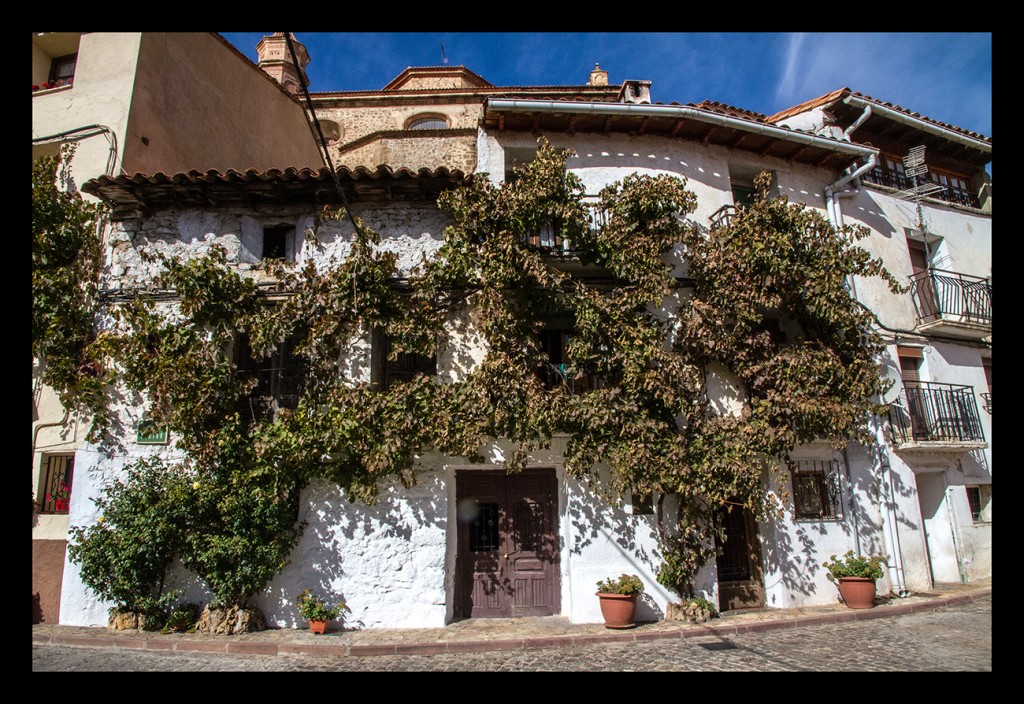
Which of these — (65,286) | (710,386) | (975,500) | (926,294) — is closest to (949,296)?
(926,294)

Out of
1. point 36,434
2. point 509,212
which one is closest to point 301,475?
point 36,434

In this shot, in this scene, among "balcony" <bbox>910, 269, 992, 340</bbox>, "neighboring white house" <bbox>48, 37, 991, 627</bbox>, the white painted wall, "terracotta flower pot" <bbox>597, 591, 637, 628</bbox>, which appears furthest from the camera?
"balcony" <bbox>910, 269, 992, 340</bbox>

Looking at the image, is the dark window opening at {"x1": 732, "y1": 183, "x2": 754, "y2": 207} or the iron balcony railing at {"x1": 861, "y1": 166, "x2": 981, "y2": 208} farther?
the iron balcony railing at {"x1": 861, "y1": 166, "x2": 981, "y2": 208}

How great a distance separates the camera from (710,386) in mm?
10602

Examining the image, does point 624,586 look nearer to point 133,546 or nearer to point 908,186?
point 133,546

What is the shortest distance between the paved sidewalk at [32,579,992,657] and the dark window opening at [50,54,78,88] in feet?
34.0

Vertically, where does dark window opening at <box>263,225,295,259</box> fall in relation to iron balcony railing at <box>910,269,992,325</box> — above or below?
above

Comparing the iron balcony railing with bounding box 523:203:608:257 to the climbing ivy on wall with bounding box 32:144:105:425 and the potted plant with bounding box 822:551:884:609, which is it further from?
the climbing ivy on wall with bounding box 32:144:105:425

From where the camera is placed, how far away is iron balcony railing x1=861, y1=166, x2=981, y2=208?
13.5 metres

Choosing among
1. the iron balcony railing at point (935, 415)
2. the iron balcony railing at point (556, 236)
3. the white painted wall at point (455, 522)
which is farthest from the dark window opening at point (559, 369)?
the iron balcony railing at point (935, 415)

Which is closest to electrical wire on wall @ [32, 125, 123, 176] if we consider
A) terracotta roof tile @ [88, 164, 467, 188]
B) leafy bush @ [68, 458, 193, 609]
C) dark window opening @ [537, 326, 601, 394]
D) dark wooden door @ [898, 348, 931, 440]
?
terracotta roof tile @ [88, 164, 467, 188]

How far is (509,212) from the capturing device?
983 cm

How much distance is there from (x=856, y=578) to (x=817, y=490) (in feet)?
5.09

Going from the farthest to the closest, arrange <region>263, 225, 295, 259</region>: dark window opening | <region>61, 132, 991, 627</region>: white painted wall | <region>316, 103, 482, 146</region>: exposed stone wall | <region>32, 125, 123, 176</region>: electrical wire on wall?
<region>316, 103, 482, 146</region>: exposed stone wall
<region>263, 225, 295, 259</region>: dark window opening
<region>32, 125, 123, 176</region>: electrical wire on wall
<region>61, 132, 991, 627</region>: white painted wall
